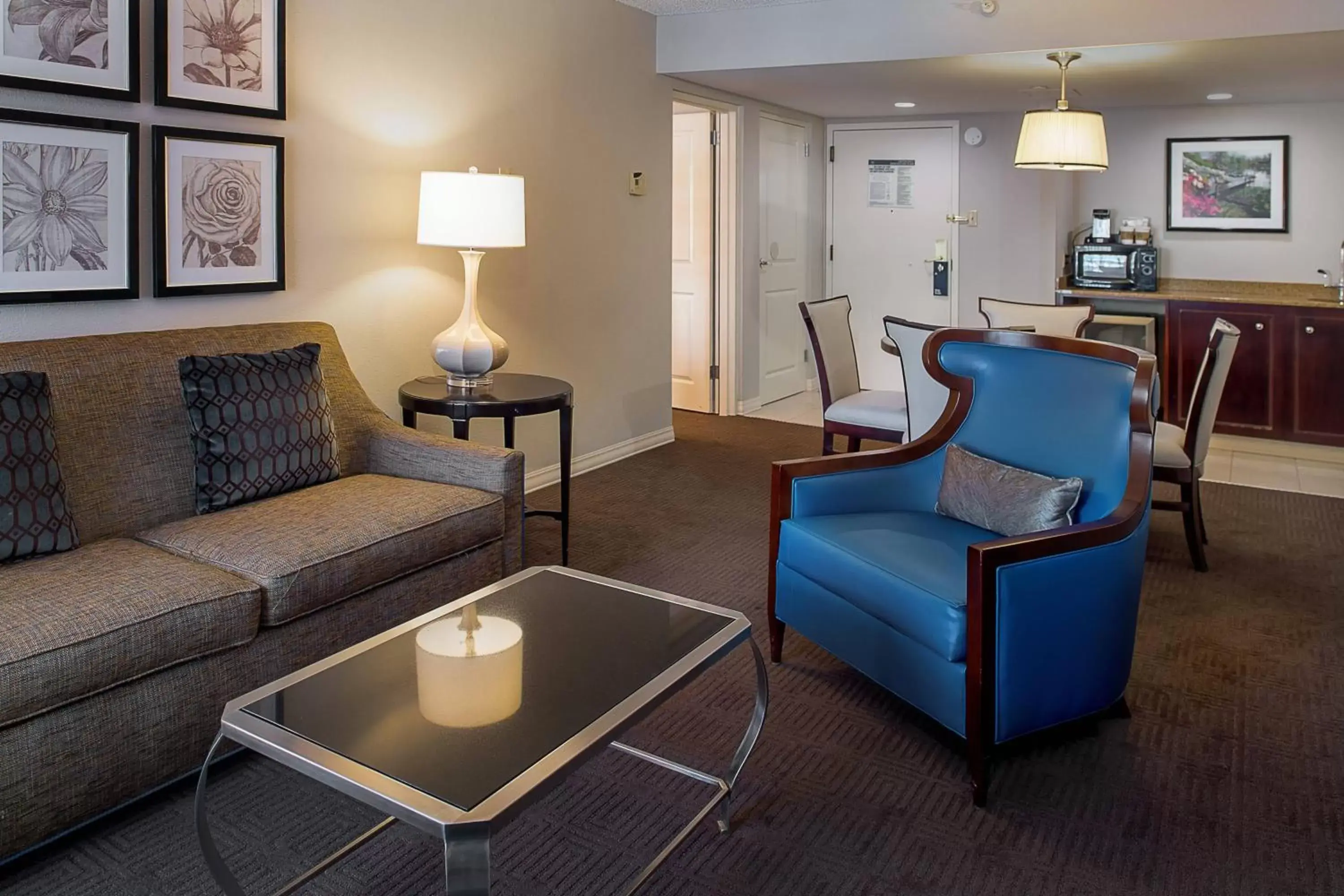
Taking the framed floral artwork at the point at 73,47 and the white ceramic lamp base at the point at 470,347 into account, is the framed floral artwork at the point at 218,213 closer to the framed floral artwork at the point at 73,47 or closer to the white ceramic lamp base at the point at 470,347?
the framed floral artwork at the point at 73,47

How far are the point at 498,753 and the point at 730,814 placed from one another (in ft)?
2.42

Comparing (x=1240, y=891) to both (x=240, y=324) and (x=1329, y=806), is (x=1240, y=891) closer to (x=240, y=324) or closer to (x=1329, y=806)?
(x=1329, y=806)

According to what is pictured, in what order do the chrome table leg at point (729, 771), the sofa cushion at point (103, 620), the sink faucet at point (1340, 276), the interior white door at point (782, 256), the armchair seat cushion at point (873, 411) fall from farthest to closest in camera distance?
1. the interior white door at point (782, 256)
2. the sink faucet at point (1340, 276)
3. the armchair seat cushion at point (873, 411)
4. the chrome table leg at point (729, 771)
5. the sofa cushion at point (103, 620)

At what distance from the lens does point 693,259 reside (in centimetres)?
666

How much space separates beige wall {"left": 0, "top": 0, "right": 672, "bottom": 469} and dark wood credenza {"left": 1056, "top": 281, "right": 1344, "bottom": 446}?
9.76 feet

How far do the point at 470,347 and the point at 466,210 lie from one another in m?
0.48

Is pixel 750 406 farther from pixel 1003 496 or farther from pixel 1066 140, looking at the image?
pixel 1003 496

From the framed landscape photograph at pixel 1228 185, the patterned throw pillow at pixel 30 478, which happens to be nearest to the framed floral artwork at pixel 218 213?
the patterned throw pillow at pixel 30 478

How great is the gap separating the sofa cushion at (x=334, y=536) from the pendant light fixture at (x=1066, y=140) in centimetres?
288

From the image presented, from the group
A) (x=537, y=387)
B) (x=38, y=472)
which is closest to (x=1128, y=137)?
(x=537, y=387)

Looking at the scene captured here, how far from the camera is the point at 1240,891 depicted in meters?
1.96

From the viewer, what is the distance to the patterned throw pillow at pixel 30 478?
2.41 metres

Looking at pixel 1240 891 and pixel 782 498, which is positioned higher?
pixel 782 498

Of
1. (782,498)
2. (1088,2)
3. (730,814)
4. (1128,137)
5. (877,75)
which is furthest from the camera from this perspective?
(1128,137)
